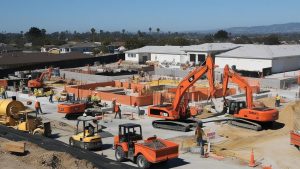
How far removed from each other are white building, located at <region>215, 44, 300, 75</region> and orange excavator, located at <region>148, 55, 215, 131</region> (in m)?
27.0

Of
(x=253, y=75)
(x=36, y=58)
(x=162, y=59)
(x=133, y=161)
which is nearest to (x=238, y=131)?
(x=133, y=161)

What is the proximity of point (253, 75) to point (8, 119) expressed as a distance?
108 feet

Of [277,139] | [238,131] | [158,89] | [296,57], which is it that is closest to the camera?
[277,139]

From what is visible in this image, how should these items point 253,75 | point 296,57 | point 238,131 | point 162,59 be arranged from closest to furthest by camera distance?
point 238,131 < point 253,75 < point 296,57 < point 162,59

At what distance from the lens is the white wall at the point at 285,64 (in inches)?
2110

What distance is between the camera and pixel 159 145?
18609mm

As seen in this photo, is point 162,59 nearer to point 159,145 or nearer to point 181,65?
point 181,65

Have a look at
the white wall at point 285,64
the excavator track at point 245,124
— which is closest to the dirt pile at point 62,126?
the excavator track at point 245,124

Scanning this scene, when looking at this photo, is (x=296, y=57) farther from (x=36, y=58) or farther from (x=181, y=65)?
(x=36, y=58)

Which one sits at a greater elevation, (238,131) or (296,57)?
(296,57)

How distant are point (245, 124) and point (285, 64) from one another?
99.7ft

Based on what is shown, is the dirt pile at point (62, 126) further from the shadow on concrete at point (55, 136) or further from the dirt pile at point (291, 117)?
the dirt pile at point (291, 117)

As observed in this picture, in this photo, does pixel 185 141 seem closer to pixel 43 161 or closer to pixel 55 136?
pixel 55 136

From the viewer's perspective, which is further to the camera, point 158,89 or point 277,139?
point 158,89
